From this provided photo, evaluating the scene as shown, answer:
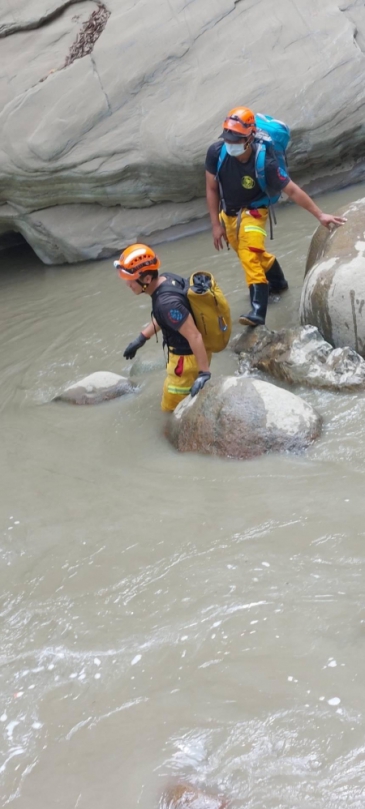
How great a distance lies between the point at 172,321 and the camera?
4.30 metres

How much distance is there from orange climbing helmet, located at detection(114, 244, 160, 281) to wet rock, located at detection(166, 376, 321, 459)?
79 centimetres

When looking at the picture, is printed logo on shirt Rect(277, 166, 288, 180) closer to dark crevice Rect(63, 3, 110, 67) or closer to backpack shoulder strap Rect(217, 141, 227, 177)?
backpack shoulder strap Rect(217, 141, 227, 177)

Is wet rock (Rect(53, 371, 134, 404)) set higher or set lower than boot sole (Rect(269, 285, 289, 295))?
higher

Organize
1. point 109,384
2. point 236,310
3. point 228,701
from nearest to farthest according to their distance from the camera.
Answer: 1. point 228,701
2. point 109,384
3. point 236,310

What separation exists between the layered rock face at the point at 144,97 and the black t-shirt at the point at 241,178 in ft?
11.3

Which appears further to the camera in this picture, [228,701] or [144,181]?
[144,181]

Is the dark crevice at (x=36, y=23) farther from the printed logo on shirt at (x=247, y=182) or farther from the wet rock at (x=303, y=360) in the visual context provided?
the wet rock at (x=303, y=360)

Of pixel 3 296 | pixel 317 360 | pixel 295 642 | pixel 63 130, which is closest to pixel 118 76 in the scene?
pixel 63 130

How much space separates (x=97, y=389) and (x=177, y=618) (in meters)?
2.75

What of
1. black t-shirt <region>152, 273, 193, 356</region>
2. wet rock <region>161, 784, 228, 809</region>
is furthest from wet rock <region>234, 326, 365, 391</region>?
wet rock <region>161, 784, 228, 809</region>

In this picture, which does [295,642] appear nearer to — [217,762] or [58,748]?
[217,762]

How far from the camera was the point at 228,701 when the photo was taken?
2.44 m

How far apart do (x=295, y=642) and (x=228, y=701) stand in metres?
0.33

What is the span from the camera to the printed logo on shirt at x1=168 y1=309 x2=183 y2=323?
4285 millimetres
